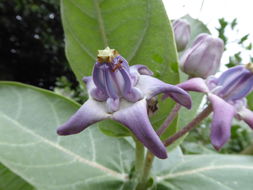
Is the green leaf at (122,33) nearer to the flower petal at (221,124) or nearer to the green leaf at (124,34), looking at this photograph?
the green leaf at (124,34)

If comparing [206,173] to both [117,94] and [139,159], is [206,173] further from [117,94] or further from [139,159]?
[117,94]

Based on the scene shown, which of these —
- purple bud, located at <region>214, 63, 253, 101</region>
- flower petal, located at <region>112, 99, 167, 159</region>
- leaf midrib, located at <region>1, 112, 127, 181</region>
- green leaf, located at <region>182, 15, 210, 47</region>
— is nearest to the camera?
flower petal, located at <region>112, 99, 167, 159</region>

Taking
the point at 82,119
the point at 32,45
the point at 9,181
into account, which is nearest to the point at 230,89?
the point at 82,119

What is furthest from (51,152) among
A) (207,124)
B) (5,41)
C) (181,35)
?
(5,41)

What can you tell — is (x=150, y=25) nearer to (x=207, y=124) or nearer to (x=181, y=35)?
(x=181, y=35)

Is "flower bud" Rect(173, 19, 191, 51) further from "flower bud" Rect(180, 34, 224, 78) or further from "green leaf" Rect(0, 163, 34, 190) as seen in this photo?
"green leaf" Rect(0, 163, 34, 190)

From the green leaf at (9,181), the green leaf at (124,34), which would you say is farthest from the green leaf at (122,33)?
the green leaf at (9,181)

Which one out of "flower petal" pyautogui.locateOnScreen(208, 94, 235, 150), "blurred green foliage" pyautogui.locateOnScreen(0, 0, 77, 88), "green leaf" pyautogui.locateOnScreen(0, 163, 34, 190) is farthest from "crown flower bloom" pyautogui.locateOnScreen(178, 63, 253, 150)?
"blurred green foliage" pyautogui.locateOnScreen(0, 0, 77, 88)
